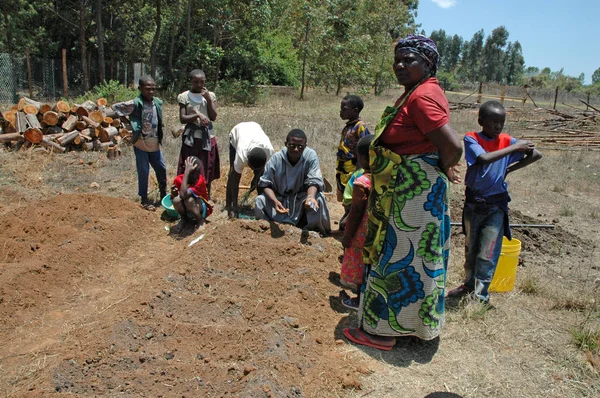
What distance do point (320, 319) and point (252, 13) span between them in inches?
634

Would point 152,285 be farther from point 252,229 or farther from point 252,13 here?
point 252,13

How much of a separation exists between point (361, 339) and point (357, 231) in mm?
739

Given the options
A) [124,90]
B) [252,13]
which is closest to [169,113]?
[124,90]

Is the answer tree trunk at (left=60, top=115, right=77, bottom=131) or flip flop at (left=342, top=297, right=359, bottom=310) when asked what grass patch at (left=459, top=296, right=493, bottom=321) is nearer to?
flip flop at (left=342, top=297, right=359, bottom=310)

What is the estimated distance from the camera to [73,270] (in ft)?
13.9

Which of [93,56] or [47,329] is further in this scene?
[93,56]

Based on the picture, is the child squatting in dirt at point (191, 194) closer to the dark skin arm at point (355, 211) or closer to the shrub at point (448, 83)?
the dark skin arm at point (355, 211)

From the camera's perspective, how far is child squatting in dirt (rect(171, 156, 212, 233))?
16.4 feet

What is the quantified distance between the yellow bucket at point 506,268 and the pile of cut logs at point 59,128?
673 cm

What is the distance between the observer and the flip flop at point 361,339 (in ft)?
9.83

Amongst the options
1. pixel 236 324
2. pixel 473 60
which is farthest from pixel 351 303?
pixel 473 60

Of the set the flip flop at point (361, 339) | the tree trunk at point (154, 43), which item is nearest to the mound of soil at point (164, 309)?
the flip flop at point (361, 339)

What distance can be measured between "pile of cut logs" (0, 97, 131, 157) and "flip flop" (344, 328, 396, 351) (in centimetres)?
647

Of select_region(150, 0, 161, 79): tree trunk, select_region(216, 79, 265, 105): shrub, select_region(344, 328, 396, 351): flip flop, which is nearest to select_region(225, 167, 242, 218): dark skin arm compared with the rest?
select_region(344, 328, 396, 351): flip flop
